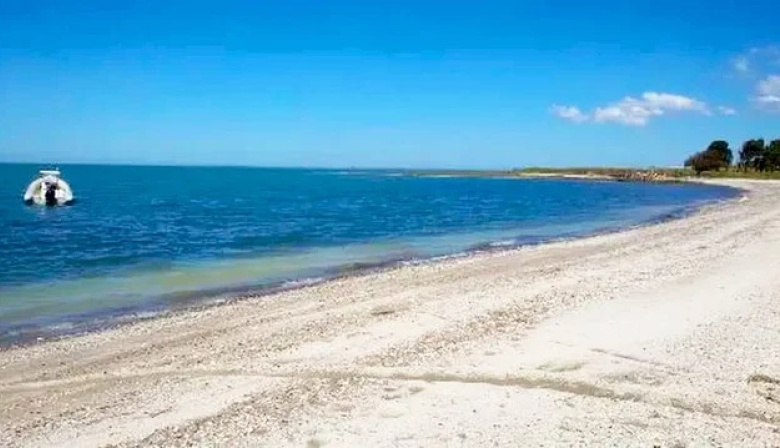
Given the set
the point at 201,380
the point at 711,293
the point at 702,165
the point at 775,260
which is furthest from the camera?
the point at 702,165

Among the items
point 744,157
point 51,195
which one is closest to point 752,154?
point 744,157

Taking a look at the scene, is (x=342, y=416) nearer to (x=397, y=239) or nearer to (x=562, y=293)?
(x=562, y=293)

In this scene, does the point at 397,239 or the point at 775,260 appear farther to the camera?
the point at 397,239

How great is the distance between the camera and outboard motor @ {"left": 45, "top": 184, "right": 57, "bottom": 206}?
66.9 m

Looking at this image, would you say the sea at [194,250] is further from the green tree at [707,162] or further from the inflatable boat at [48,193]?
the green tree at [707,162]

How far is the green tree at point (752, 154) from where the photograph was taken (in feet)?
521

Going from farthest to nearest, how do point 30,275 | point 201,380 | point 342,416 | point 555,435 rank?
point 30,275, point 201,380, point 342,416, point 555,435

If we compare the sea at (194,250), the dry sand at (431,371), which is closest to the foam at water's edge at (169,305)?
the sea at (194,250)

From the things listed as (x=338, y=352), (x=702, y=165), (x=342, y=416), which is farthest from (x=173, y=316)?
(x=702, y=165)

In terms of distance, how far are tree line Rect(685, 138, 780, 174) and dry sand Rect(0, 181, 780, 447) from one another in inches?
5951

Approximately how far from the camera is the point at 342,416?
8.59m

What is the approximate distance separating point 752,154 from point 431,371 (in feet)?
569

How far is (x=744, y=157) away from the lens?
16375 centimetres

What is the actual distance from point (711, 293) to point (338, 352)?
9.81 m
